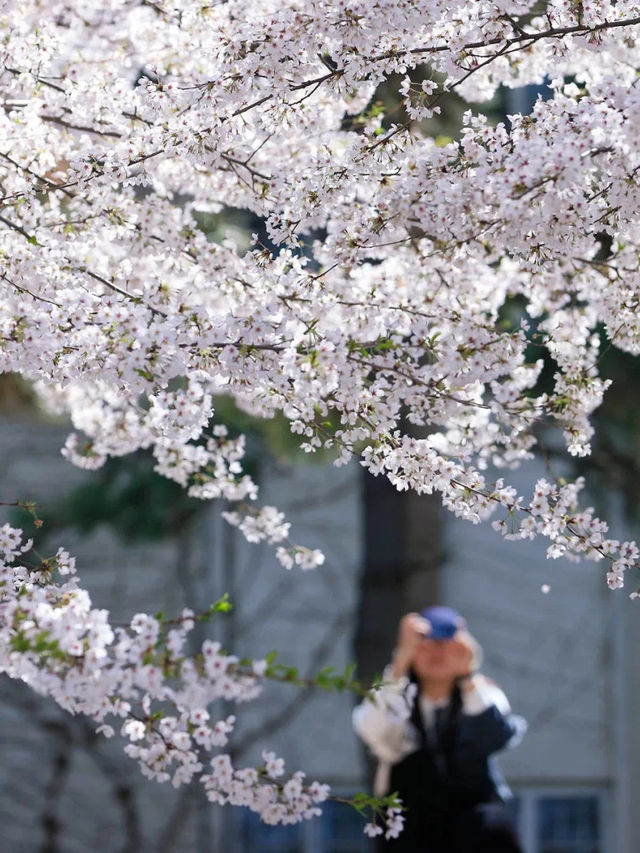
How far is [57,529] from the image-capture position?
7.95 metres

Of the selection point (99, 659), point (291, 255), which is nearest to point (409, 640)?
point (291, 255)

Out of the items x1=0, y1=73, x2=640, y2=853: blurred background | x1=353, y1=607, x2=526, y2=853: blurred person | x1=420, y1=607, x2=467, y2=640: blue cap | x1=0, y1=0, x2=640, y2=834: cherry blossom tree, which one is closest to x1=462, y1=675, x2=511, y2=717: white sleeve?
x1=353, y1=607, x2=526, y2=853: blurred person

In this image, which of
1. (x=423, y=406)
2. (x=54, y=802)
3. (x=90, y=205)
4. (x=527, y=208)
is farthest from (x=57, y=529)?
(x=527, y=208)

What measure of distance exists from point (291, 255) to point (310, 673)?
5.61m

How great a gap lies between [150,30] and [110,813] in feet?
19.8

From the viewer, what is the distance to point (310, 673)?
8367 mm

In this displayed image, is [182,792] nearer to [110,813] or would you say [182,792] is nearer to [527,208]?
[110,813]

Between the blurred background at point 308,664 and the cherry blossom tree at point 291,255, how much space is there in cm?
472

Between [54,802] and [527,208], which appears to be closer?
[527,208]

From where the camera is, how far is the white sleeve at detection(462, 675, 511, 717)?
4855 mm

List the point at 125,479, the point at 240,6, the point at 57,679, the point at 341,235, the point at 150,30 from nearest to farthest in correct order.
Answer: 1. the point at 57,679
2. the point at 341,235
3. the point at 240,6
4. the point at 150,30
5. the point at 125,479

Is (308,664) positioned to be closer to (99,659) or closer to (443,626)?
(443,626)

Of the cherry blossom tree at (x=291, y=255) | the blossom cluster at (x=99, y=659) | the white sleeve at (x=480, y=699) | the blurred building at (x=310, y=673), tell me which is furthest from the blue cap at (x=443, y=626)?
the blurred building at (x=310, y=673)

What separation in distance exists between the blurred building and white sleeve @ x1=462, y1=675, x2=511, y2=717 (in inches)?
130
